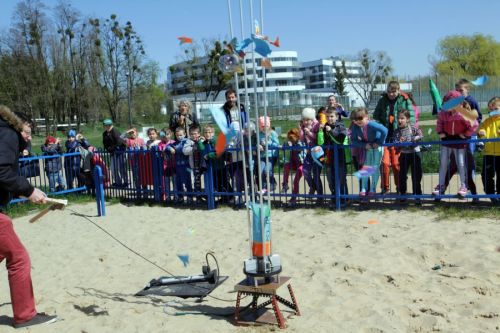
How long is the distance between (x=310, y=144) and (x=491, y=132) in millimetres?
2751

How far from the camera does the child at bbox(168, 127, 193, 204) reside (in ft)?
31.4

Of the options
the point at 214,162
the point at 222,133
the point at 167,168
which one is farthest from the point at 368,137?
the point at 222,133

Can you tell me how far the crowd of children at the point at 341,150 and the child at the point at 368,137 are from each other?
0.02 metres

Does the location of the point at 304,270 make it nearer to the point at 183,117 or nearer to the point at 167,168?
the point at 167,168

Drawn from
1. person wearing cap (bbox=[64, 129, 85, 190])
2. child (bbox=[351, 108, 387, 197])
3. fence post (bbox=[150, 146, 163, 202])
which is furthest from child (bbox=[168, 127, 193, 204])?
child (bbox=[351, 108, 387, 197])

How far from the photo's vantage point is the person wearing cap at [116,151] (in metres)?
10.9

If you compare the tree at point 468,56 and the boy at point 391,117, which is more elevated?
the tree at point 468,56

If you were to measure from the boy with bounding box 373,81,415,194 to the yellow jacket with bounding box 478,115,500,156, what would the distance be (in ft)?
3.39

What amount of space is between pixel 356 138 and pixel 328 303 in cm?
402

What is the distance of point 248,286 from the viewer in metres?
4.23

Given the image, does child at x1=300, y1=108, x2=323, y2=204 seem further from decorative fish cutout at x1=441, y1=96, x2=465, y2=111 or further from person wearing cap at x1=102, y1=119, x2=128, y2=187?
person wearing cap at x1=102, y1=119, x2=128, y2=187

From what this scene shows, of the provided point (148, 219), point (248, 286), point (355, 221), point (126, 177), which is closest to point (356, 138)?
point (355, 221)

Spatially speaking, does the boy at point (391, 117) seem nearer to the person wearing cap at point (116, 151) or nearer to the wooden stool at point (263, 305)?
the wooden stool at point (263, 305)

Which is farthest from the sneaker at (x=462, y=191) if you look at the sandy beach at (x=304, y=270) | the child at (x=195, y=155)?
the child at (x=195, y=155)
